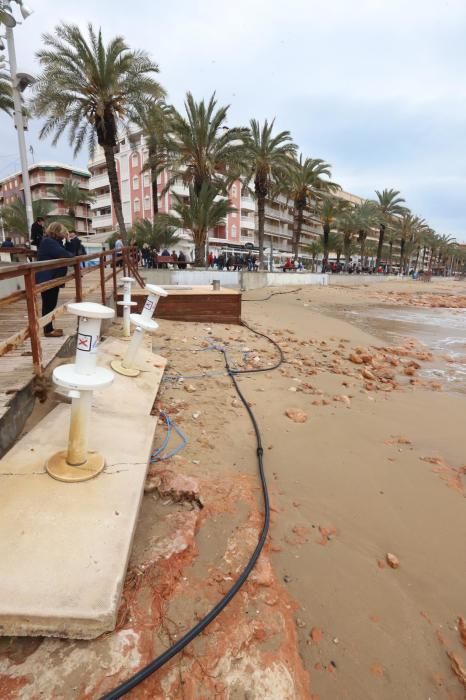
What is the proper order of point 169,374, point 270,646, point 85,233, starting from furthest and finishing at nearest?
point 85,233 < point 169,374 < point 270,646

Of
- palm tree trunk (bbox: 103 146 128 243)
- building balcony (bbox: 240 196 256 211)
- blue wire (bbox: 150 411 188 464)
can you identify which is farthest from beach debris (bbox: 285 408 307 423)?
building balcony (bbox: 240 196 256 211)

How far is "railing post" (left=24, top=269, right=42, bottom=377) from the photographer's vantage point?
3.05m

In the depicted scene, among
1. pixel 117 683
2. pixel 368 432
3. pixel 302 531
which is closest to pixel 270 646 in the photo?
pixel 117 683

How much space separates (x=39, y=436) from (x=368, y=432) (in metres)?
3.23

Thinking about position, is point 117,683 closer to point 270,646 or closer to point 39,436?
point 270,646

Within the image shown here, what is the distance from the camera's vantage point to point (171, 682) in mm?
1570

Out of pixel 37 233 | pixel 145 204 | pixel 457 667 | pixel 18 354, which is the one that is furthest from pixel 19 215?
pixel 457 667

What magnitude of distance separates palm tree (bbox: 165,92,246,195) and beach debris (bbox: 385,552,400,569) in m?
18.8

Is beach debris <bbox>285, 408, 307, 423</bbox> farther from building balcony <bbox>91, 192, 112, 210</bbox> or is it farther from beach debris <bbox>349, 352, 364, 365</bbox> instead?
building balcony <bbox>91, 192, 112, 210</bbox>

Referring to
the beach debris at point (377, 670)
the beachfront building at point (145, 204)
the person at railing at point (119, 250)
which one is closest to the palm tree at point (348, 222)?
the beachfront building at point (145, 204)

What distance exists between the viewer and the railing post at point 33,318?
305 centimetres

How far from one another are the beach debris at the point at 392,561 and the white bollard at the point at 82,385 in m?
1.92

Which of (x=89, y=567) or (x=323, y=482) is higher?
(x=89, y=567)

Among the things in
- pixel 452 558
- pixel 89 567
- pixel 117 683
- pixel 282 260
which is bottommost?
pixel 452 558
